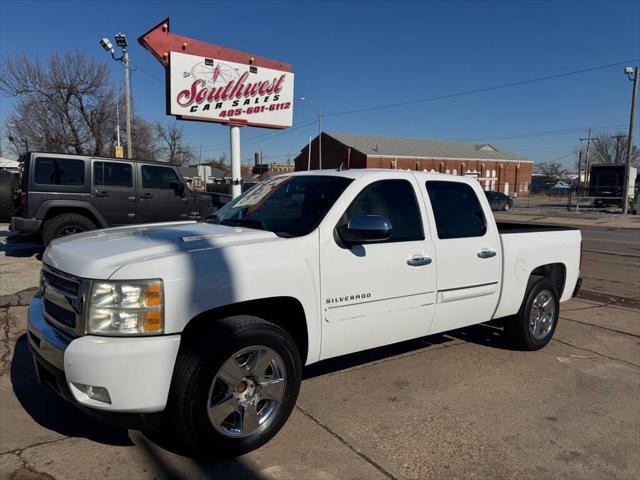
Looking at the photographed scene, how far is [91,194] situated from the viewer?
943cm

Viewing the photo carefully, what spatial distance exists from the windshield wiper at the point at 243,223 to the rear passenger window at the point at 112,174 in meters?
6.53

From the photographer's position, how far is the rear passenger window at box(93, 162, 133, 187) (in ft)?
31.3

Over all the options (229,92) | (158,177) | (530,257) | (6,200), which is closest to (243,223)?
(530,257)

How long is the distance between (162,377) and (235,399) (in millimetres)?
534

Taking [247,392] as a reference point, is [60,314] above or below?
above

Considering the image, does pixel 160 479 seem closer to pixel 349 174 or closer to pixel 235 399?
pixel 235 399

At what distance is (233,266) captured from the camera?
298 centimetres

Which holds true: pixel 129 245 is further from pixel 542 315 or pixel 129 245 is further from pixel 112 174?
pixel 112 174

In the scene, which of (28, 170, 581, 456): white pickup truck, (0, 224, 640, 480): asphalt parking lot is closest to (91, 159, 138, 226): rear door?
(0, 224, 640, 480): asphalt parking lot

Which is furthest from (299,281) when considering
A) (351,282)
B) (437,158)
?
(437,158)

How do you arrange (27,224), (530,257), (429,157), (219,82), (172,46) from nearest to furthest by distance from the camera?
(530,257) → (27,224) → (172,46) → (219,82) → (429,157)

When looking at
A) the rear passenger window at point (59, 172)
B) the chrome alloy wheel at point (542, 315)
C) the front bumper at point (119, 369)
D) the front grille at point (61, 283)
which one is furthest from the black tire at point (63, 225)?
the chrome alloy wheel at point (542, 315)

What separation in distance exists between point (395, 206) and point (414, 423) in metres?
1.68

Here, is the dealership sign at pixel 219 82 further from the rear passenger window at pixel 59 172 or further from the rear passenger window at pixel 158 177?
the rear passenger window at pixel 59 172
